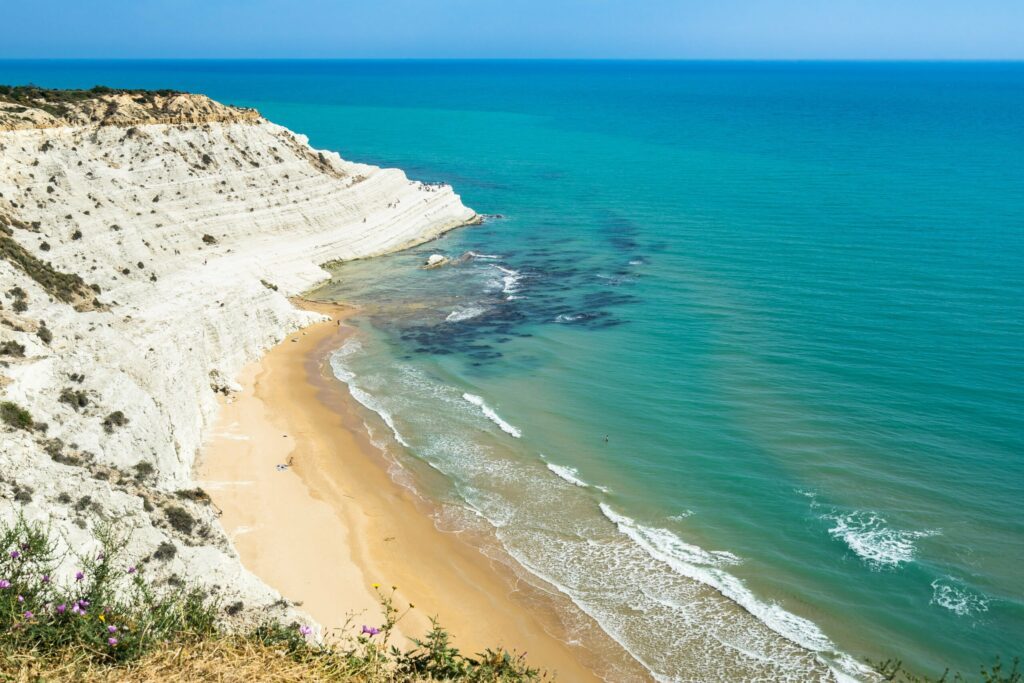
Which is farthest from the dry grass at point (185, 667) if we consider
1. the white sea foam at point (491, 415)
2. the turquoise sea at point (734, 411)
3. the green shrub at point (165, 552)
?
the white sea foam at point (491, 415)

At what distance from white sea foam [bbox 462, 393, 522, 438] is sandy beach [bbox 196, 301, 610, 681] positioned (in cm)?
540

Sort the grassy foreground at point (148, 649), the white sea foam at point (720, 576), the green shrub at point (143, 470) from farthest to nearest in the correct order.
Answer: the green shrub at point (143, 470) < the white sea foam at point (720, 576) < the grassy foreground at point (148, 649)

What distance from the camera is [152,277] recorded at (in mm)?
41938

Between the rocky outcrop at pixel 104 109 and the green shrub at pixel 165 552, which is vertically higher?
the rocky outcrop at pixel 104 109

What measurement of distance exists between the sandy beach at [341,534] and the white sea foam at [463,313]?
12456 mm

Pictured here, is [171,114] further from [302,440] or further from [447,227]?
[302,440]

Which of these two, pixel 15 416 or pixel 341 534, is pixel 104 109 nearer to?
pixel 15 416

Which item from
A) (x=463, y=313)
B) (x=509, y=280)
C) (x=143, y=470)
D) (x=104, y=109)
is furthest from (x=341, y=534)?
(x=104, y=109)

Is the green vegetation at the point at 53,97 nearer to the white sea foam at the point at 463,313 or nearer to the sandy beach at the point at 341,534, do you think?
the sandy beach at the point at 341,534

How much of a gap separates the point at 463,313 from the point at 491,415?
50.6 feet

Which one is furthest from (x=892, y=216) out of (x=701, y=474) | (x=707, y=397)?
(x=701, y=474)

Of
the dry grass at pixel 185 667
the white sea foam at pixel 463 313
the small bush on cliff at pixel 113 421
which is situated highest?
the dry grass at pixel 185 667

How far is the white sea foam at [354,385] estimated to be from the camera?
119 feet

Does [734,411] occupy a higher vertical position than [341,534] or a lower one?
higher
